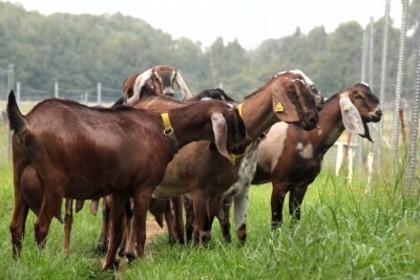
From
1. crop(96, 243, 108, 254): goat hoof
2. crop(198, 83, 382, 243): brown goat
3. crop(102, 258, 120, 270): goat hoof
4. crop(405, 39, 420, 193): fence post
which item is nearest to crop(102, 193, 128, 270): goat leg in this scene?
crop(102, 258, 120, 270): goat hoof

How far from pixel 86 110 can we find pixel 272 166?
9.42ft

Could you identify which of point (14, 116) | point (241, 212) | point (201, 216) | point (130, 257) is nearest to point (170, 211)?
point (241, 212)

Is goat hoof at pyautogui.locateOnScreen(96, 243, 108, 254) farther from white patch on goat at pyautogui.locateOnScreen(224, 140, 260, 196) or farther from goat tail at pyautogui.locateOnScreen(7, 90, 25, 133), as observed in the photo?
goat tail at pyautogui.locateOnScreen(7, 90, 25, 133)

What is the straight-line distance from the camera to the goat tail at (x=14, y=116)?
20.0ft

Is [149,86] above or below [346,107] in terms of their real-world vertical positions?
above

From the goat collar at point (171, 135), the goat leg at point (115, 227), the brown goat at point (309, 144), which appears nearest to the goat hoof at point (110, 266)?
the goat leg at point (115, 227)

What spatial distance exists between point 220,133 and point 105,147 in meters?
1.23

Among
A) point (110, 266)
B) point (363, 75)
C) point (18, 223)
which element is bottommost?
point (110, 266)

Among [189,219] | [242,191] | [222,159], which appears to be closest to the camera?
[222,159]

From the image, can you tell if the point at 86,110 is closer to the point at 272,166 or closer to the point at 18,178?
the point at 18,178

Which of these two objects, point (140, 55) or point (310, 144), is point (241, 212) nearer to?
point (310, 144)

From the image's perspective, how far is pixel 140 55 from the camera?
62188 mm

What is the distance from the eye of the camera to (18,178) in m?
6.49

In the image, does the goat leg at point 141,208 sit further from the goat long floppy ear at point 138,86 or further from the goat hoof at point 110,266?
the goat long floppy ear at point 138,86
